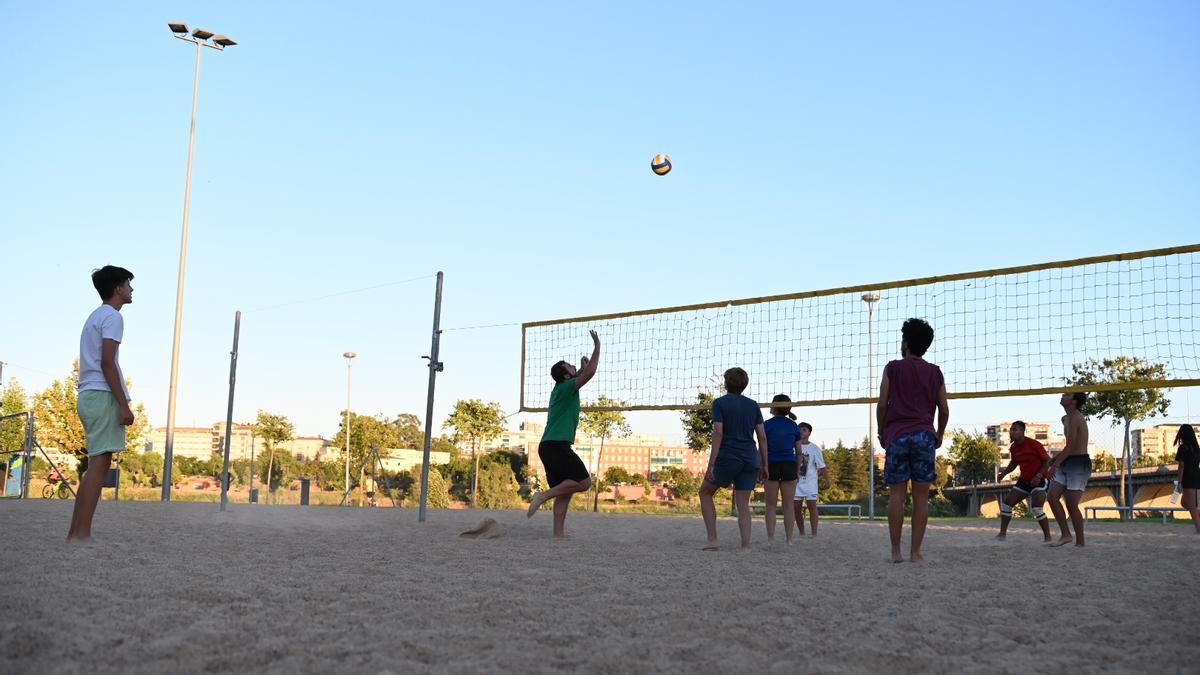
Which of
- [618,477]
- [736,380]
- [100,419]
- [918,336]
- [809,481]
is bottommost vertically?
[618,477]

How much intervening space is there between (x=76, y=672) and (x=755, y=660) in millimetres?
1937

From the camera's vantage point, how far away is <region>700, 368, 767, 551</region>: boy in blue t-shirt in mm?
7473

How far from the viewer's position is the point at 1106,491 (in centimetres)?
4088

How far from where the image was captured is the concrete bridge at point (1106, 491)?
30.1 metres

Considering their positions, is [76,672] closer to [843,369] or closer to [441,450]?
[843,369]

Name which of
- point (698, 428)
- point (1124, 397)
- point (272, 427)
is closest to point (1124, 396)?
point (1124, 397)

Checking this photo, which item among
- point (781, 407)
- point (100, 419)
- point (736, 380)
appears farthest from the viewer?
point (781, 407)

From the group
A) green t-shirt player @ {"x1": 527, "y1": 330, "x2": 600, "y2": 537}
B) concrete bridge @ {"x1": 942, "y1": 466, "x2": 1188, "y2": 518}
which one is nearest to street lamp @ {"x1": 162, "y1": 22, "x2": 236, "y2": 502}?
green t-shirt player @ {"x1": 527, "y1": 330, "x2": 600, "y2": 537}

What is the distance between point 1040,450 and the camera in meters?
9.27

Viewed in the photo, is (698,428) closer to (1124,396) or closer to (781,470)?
(1124,396)

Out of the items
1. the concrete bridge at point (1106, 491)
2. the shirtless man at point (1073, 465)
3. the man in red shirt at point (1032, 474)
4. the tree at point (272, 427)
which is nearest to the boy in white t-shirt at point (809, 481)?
the man in red shirt at point (1032, 474)

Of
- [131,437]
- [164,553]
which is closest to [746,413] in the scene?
[164,553]

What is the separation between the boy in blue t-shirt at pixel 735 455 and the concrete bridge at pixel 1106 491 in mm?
16688

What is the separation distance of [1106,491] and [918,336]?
3951 cm
